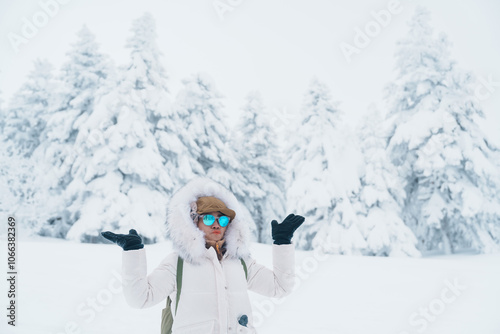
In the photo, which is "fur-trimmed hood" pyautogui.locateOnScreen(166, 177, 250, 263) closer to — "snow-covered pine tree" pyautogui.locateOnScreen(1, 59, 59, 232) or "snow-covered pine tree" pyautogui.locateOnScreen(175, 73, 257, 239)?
"snow-covered pine tree" pyautogui.locateOnScreen(175, 73, 257, 239)

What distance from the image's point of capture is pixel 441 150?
54.8 ft

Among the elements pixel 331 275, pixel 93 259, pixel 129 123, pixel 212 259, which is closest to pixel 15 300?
pixel 93 259

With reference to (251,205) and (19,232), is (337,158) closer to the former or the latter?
(251,205)

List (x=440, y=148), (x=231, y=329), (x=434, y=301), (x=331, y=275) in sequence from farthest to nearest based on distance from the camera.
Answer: (x=440, y=148), (x=331, y=275), (x=434, y=301), (x=231, y=329)

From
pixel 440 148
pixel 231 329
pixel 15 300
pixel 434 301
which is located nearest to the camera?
pixel 231 329

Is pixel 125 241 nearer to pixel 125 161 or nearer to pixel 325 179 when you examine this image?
pixel 125 161

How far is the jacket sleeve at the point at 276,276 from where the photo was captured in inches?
122

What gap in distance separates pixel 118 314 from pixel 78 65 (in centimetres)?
1783

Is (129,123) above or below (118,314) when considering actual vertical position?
above

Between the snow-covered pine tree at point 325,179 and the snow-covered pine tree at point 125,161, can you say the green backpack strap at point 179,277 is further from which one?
the snow-covered pine tree at point 325,179

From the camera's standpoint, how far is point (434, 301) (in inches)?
304

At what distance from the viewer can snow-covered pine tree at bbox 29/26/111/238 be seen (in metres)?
19.0
